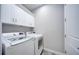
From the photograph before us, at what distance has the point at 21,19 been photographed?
45.6 inches

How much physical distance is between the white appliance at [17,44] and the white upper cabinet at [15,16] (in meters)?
0.18

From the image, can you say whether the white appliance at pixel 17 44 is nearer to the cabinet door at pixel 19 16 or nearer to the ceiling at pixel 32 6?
the cabinet door at pixel 19 16

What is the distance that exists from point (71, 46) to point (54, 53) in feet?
1.02

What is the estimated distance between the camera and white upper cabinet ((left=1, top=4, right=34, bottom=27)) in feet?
3.36

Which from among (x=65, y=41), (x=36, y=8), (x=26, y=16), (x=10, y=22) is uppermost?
(x=36, y=8)

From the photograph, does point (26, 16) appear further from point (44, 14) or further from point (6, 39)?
point (6, 39)

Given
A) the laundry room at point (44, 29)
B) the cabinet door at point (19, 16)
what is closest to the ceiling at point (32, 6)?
the laundry room at point (44, 29)

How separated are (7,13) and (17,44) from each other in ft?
1.49

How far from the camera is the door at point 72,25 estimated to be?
3.76ft

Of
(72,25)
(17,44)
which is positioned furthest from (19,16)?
(72,25)

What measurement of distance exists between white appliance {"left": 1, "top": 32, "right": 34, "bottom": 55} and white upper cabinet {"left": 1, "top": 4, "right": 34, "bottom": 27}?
18 cm
